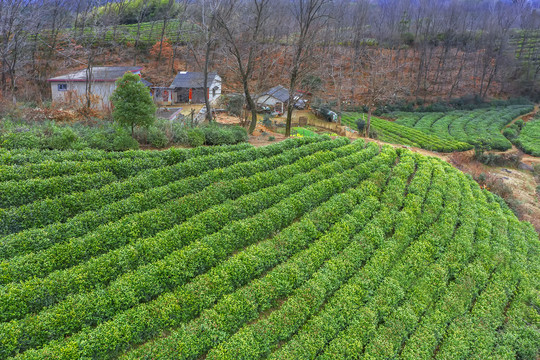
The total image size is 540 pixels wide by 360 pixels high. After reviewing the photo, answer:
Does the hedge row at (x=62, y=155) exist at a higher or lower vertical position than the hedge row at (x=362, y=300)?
higher

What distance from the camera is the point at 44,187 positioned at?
375 inches

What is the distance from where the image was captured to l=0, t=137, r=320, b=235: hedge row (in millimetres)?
8656

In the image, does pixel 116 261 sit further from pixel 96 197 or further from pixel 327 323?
pixel 327 323

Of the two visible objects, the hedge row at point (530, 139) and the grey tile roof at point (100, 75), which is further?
the hedge row at point (530, 139)

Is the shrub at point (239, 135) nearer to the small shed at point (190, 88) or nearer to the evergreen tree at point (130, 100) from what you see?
the evergreen tree at point (130, 100)

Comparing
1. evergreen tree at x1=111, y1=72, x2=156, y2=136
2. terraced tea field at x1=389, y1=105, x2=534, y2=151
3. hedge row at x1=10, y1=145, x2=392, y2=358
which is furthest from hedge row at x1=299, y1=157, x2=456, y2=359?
terraced tea field at x1=389, y1=105, x2=534, y2=151

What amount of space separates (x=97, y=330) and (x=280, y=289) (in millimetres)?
4546

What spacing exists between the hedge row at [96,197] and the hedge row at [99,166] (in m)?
0.42

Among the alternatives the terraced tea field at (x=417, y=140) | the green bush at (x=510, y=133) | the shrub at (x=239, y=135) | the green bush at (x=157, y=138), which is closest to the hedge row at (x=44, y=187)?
the green bush at (x=157, y=138)

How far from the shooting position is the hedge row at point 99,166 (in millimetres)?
9805

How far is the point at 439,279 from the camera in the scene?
10195 mm

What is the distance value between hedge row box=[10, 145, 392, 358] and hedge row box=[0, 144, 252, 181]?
14.2 feet

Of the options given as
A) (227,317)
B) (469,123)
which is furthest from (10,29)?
(469,123)

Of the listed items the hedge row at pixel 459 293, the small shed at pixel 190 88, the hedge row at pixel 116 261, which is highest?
the small shed at pixel 190 88
